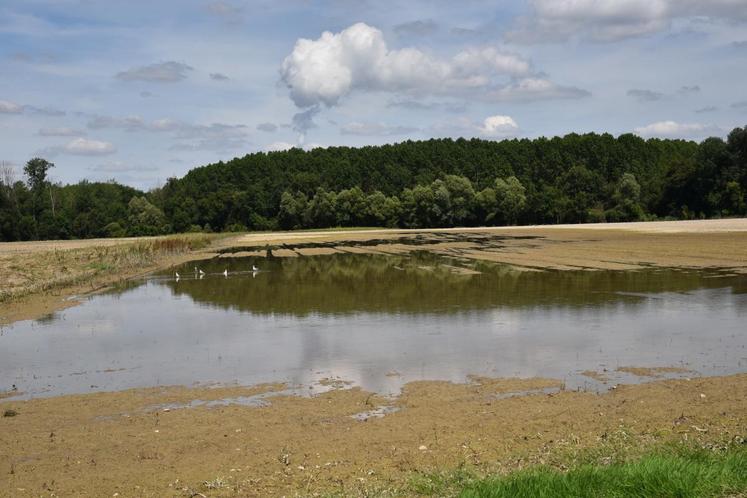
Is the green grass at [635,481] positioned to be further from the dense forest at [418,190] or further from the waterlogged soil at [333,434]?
the dense forest at [418,190]

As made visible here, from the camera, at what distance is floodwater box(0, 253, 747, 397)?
14484 mm

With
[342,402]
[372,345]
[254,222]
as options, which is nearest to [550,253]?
[372,345]

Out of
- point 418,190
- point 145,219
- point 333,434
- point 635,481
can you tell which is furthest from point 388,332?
point 145,219

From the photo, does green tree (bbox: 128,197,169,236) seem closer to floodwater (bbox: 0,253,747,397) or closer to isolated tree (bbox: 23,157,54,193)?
isolated tree (bbox: 23,157,54,193)

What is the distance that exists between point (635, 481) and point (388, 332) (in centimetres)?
1256

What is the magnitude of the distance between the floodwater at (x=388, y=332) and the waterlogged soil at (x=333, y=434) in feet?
4.07

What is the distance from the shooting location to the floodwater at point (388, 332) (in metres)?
14.5

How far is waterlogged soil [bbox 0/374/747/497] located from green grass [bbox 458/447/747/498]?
0.84m

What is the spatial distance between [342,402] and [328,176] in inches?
6282

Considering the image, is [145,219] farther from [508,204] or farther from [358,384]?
[358,384]

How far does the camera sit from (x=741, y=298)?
2284cm

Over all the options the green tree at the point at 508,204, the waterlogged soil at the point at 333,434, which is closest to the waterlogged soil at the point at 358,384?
the waterlogged soil at the point at 333,434

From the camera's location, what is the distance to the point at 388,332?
1900 cm

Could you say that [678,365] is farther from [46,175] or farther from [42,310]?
[46,175]
